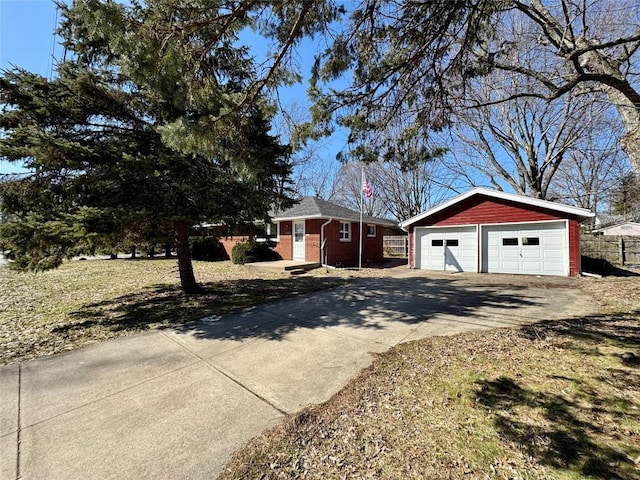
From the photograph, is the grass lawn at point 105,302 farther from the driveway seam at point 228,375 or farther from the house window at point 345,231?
the house window at point 345,231

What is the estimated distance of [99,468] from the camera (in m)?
2.13

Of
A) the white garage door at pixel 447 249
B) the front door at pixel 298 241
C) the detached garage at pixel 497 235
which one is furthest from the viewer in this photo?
the front door at pixel 298 241

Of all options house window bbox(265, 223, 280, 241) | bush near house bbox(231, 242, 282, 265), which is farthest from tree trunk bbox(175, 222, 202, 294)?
house window bbox(265, 223, 280, 241)

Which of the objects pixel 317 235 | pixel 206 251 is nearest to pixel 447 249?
pixel 317 235

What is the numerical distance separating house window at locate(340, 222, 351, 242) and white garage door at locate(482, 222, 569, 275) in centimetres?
686

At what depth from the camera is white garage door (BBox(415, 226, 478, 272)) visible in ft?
43.5

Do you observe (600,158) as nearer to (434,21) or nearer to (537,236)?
(537,236)

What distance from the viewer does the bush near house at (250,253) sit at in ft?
51.1

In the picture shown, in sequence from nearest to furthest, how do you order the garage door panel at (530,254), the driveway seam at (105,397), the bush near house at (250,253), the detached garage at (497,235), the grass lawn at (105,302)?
the driveway seam at (105,397) < the grass lawn at (105,302) < the detached garage at (497,235) < the garage door panel at (530,254) < the bush near house at (250,253)

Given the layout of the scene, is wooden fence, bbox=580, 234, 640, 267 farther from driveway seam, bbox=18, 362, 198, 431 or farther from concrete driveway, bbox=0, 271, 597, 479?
driveway seam, bbox=18, 362, 198, 431

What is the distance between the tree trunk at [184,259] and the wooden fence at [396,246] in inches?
686

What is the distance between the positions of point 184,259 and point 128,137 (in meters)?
3.30

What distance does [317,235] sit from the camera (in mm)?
14898

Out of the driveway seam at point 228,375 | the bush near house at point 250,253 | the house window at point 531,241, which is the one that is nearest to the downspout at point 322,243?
the bush near house at point 250,253
